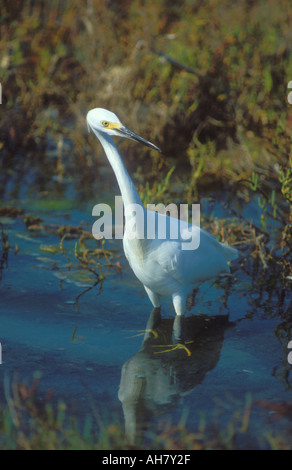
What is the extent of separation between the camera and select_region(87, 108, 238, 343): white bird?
3297 mm

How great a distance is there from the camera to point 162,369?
326cm

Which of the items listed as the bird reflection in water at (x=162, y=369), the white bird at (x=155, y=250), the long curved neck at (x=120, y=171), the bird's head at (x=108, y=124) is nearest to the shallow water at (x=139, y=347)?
the bird reflection in water at (x=162, y=369)

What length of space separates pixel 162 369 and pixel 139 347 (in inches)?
10.3

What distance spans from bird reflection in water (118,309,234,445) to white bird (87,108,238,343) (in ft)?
0.42

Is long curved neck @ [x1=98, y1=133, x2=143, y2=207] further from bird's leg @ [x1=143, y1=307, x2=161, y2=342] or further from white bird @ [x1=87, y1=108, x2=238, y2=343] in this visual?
bird's leg @ [x1=143, y1=307, x2=161, y2=342]

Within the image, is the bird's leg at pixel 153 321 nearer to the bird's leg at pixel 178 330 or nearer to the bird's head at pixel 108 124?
the bird's leg at pixel 178 330

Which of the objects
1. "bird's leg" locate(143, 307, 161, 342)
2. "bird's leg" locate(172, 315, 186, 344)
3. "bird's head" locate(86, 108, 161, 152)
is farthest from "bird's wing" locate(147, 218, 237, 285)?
"bird's head" locate(86, 108, 161, 152)

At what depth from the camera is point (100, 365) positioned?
328 centimetres

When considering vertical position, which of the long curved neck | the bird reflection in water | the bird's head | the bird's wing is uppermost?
the bird's head

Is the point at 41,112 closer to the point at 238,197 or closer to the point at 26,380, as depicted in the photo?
the point at 238,197

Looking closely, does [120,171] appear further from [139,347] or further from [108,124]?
[139,347]

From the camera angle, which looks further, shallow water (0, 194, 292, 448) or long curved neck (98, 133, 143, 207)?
long curved neck (98, 133, 143, 207)

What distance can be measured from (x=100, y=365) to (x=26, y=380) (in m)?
0.40

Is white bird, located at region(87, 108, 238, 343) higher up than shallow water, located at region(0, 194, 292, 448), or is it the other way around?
white bird, located at region(87, 108, 238, 343)
